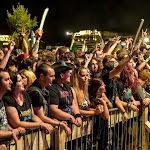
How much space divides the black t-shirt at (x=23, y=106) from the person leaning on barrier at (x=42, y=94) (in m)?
0.16

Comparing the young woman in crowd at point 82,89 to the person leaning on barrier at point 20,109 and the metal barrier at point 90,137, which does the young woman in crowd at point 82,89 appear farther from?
the person leaning on barrier at point 20,109

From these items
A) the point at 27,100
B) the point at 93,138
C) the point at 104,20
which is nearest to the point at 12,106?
the point at 27,100

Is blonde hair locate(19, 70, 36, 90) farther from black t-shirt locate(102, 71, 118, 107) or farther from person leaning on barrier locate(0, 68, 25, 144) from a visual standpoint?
black t-shirt locate(102, 71, 118, 107)

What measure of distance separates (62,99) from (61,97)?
4 centimetres

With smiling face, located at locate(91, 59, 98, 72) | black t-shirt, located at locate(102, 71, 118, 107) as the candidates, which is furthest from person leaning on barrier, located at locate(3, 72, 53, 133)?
smiling face, located at locate(91, 59, 98, 72)

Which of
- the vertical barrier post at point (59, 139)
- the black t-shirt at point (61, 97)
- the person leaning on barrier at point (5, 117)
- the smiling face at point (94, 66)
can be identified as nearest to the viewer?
the person leaning on barrier at point (5, 117)

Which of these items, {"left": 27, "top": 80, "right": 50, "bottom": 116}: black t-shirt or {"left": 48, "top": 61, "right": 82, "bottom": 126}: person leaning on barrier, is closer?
{"left": 27, "top": 80, "right": 50, "bottom": 116}: black t-shirt

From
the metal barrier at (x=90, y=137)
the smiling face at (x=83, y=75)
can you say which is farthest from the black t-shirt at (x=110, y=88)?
the smiling face at (x=83, y=75)

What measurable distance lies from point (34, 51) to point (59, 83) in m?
2.68

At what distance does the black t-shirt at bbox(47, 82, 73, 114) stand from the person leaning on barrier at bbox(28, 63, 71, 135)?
0.11m

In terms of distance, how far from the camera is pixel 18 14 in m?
42.0

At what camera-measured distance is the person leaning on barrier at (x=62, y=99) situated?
4.62m

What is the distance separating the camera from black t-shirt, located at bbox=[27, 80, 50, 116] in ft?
14.5

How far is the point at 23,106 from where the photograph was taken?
415 centimetres
